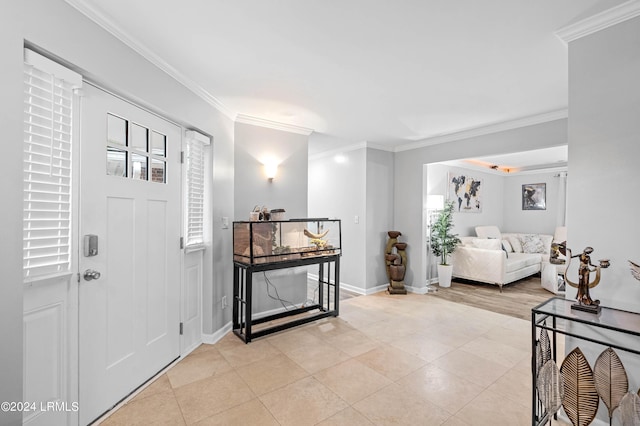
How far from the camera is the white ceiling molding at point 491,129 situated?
11.0 feet

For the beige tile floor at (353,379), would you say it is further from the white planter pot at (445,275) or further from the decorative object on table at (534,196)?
the decorative object on table at (534,196)

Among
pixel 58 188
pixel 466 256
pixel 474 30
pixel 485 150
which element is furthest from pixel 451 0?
pixel 466 256

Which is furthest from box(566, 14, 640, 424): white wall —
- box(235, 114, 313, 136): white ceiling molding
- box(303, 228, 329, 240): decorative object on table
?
box(235, 114, 313, 136): white ceiling molding

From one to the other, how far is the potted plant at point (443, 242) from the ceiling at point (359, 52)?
7.58 feet

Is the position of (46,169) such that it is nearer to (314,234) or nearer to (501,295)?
(314,234)

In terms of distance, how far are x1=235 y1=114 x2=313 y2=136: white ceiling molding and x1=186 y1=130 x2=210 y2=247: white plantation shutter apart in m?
0.65

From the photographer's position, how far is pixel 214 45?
205 cm

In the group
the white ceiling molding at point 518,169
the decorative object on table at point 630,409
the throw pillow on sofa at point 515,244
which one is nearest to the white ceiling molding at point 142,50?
the decorative object on table at point 630,409

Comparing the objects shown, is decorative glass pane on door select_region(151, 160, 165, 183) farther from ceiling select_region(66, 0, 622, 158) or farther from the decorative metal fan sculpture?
the decorative metal fan sculpture

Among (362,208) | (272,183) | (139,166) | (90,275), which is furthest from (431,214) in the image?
(90,275)

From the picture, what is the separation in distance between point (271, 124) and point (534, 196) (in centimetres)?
703

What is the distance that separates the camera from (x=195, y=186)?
2885mm

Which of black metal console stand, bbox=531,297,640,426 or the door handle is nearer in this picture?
black metal console stand, bbox=531,297,640,426

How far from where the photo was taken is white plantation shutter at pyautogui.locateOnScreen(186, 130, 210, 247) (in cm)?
278
